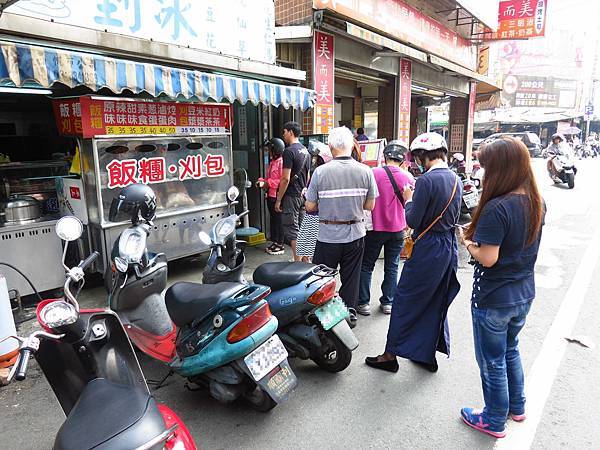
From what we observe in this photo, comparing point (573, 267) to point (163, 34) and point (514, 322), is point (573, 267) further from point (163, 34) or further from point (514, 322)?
point (163, 34)

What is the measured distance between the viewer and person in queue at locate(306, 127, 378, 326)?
3.74m

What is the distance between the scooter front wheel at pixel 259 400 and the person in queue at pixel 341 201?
1409mm

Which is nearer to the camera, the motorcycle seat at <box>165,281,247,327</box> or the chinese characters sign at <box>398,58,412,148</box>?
the motorcycle seat at <box>165,281,247,327</box>

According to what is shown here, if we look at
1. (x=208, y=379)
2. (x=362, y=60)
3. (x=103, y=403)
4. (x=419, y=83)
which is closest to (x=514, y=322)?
(x=208, y=379)

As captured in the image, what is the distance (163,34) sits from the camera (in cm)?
538

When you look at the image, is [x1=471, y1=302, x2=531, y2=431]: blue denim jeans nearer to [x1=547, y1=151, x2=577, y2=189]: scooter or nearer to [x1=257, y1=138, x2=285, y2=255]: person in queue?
[x1=257, y1=138, x2=285, y2=255]: person in queue

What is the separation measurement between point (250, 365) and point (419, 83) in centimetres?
1195

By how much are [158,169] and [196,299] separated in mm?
2961

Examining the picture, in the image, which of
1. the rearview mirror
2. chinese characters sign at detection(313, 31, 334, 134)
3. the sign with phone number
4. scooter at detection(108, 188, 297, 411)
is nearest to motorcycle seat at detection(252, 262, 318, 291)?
scooter at detection(108, 188, 297, 411)

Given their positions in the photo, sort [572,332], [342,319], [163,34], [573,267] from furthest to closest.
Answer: [573,267] → [163,34] → [572,332] → [342,319]

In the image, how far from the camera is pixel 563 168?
1379cm

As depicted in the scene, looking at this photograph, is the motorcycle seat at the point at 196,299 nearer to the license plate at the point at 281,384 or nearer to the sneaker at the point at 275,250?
the license plate at the point at 281,384

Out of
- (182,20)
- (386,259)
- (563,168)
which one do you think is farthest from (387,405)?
(563,168)

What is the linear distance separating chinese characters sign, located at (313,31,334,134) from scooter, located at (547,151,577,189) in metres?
9.67
